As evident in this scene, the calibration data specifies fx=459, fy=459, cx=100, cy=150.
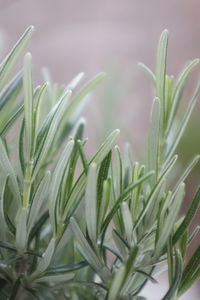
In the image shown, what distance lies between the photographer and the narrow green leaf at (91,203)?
33 centimetres

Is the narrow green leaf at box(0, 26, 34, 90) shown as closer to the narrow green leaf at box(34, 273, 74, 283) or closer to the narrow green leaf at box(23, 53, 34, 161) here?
the narrow green leaf at box(23, 53, 34, 161)

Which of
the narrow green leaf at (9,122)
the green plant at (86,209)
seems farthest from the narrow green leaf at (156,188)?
the narrow green leaf at (9,122)

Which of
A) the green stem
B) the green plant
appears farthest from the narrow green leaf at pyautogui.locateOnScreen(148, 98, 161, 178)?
the green stem

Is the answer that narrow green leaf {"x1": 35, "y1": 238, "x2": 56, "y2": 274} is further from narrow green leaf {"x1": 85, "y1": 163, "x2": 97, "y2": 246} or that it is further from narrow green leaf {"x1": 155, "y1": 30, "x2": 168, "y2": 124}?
narrow green leaf {"x1": 155, "y1": 30, "x2": 168, "y2": 124}

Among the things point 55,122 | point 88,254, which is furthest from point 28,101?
point 88,254

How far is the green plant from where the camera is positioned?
349mm

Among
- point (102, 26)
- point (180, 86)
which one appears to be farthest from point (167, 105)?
point (102, 26)

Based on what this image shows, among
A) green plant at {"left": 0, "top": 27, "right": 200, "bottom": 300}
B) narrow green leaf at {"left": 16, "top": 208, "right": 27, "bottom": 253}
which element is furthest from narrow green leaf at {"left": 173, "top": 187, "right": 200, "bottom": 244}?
narrow green leaf at {"left": 16, "top": 208, "right": 27, "bottom": 253}

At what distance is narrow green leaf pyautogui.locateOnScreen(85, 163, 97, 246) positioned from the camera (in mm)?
327

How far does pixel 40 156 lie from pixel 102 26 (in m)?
1.12

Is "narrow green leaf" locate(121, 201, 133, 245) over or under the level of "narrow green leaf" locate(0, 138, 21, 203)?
over

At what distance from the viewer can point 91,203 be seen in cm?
34

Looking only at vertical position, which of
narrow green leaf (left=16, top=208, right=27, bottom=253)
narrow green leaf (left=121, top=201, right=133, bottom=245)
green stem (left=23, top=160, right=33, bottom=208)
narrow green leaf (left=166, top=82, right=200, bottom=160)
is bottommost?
narrow green leaf (left=16, top=208, right=27, bottom=253)

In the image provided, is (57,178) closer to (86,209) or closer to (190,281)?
(86,209)
